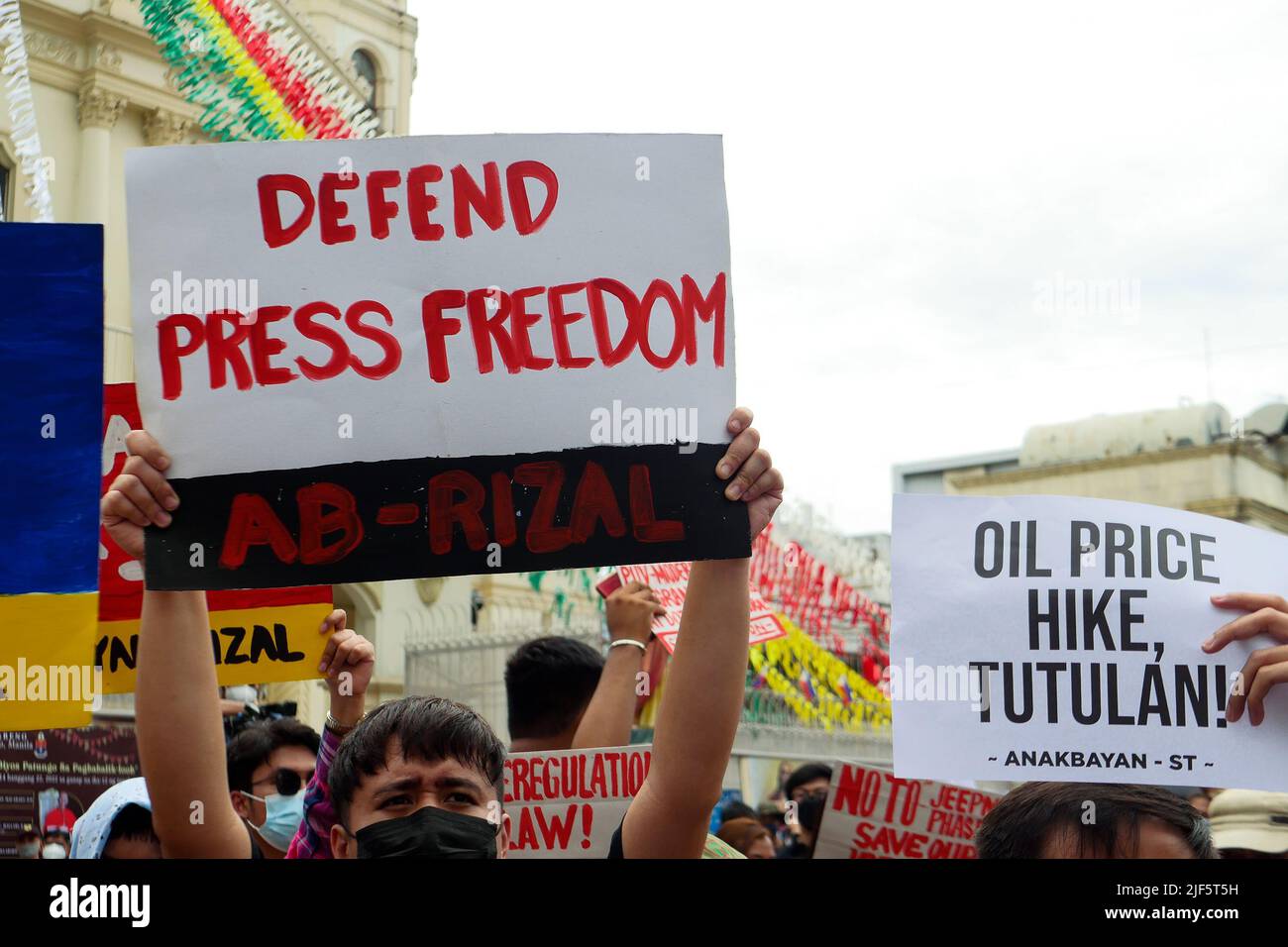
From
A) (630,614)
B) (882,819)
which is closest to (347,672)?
(630,614)

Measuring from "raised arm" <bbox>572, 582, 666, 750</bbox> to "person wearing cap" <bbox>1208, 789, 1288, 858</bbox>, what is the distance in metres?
1.74

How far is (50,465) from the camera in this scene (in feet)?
11.2

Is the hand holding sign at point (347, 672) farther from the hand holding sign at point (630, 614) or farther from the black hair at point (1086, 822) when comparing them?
the black hair at point (1086, 822)

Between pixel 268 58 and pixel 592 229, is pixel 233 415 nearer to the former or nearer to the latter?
pixel 592 229

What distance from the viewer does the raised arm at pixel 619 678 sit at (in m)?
4.25

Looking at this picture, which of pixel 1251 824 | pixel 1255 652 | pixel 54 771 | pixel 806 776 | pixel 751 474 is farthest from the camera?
pixel 54 771

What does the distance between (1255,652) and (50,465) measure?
282cm

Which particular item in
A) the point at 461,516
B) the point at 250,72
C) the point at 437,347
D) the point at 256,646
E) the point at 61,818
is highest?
the point at 250,72

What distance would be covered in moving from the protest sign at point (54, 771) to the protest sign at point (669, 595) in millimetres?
4597

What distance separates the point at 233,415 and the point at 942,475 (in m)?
38.4
